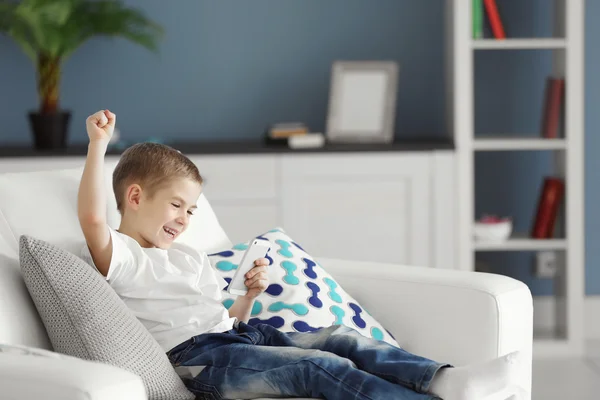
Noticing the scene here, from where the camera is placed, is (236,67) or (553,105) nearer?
(553,105)

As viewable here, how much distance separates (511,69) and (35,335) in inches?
99.6

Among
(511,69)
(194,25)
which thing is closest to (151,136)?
(194,25)

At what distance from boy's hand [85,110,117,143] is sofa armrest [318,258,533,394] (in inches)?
28.6

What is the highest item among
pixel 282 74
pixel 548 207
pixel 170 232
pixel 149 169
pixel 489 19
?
pixel 489 19

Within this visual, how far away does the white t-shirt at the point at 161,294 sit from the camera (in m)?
1.97

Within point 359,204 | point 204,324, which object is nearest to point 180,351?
point 204,324

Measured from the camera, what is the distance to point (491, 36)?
387 centimetres

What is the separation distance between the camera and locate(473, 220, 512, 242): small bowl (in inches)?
144

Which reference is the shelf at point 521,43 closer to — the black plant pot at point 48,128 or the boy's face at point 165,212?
the black plant pot at point 48,128

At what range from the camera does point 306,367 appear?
1.80 m

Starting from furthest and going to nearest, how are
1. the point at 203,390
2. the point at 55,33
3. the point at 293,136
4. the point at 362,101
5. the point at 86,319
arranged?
the point at 362,101
the point at 293,136
the point at 55,33
the point at 203,390
the point at 86,319

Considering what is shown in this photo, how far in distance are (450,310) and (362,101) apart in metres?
1.67

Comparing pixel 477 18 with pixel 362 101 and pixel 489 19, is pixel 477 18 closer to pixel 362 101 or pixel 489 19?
pixel 489 19

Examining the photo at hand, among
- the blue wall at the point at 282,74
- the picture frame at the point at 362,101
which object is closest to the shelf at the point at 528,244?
the blue wall at the point at 282,74
